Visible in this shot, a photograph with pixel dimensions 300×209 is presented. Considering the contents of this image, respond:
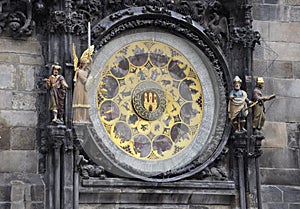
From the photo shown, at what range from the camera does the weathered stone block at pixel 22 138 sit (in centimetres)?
1090

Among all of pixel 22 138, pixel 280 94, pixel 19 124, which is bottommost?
pixel 22 138

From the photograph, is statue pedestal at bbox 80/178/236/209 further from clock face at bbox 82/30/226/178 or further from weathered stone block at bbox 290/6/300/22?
weathered stone block at bbox 290/6/300/22

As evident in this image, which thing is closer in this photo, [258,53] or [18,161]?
[18,161]

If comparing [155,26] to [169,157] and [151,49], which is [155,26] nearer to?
[151,49]

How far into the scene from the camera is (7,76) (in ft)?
36.3

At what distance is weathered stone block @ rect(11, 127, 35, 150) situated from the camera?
10.9 meters

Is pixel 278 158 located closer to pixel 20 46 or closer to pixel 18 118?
pixel 18 118

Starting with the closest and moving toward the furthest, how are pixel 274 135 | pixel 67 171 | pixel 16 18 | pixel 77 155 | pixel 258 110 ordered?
pixel 67 171, pixel 77 155, pixel 16 18, pixel 258 110, pixel 274 135

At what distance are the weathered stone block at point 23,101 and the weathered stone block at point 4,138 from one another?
304 millimetres

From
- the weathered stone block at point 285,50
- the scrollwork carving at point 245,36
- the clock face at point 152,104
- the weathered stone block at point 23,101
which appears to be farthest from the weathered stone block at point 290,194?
the weathered stone block at point 23,101

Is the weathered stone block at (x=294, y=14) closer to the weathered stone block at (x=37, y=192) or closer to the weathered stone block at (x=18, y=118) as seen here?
the weathered stone block at (x=18, y=118)

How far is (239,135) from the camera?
1161cm

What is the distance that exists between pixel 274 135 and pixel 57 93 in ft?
10.5

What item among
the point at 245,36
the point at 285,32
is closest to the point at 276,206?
the point at 245,36
